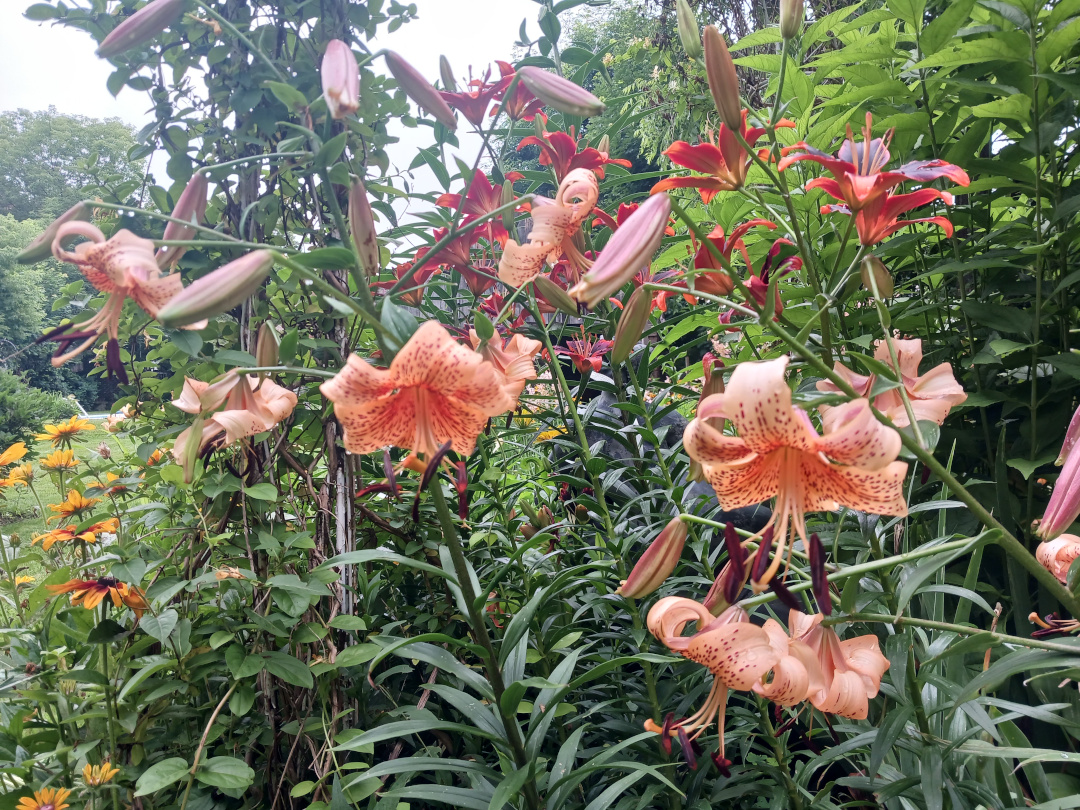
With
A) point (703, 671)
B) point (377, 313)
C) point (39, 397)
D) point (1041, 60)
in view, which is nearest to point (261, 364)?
point (377, 313)

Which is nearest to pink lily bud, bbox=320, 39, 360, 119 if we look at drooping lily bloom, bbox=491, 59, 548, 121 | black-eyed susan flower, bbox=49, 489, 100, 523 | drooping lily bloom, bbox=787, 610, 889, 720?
drooping lily bloom, bbox=491, 59, 548, 121

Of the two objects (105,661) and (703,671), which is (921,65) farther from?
(105,661)

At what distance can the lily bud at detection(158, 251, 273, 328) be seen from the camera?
0.45 m

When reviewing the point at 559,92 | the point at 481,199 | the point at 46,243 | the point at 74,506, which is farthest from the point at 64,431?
the point at 559,92

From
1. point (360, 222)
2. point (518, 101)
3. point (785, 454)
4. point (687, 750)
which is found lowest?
point (687, 750)

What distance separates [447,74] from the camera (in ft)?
3.19

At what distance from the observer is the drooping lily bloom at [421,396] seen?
490mm

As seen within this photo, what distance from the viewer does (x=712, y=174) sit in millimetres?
622

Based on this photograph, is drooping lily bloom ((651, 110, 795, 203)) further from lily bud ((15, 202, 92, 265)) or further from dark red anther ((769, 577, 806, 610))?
lily bud ((15, 202, 92, 265))

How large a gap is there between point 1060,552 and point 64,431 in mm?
1633

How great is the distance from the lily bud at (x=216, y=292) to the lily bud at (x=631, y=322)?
338 millimetres

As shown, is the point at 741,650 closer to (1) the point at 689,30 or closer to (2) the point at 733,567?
(2) the point at 733,567

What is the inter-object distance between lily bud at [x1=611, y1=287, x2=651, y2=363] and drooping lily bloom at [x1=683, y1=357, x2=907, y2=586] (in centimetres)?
16

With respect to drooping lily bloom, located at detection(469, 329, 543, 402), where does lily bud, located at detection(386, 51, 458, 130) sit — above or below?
above
